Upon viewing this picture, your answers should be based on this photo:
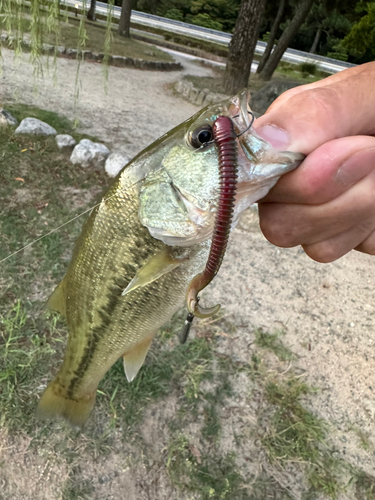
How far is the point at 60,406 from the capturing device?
1.90 meters

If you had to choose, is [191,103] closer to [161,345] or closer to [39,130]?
[39,130]

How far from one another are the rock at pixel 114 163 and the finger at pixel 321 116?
373cm

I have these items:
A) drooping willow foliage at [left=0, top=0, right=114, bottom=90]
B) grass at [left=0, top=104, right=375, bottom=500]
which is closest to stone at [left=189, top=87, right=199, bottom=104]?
grass at [left=0, top=104, right=375, bottom=500]

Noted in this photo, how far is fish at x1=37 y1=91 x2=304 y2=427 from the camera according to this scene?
1.10 m

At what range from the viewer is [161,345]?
114 inches

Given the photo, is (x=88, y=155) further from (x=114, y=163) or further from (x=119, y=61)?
(x=119, y=61)

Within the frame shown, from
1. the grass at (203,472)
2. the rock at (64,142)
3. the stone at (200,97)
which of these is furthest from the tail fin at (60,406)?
the stone at (200,97)

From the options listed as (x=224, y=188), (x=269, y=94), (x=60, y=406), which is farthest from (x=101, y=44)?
(x=224, y=188)

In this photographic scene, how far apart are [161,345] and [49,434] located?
0.99m

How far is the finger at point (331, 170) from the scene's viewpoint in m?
1.11

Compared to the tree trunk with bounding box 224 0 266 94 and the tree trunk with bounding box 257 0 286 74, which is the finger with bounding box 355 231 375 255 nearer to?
the tree trunk with bounding box 224 0 266 94

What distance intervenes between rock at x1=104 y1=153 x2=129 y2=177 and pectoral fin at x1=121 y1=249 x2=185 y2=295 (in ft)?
11.8

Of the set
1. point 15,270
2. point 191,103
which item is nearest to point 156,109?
point 191,103

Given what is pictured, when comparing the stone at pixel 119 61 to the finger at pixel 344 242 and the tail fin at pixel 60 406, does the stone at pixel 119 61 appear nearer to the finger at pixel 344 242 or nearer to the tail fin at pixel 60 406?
the tail fin at pixel 60 406
